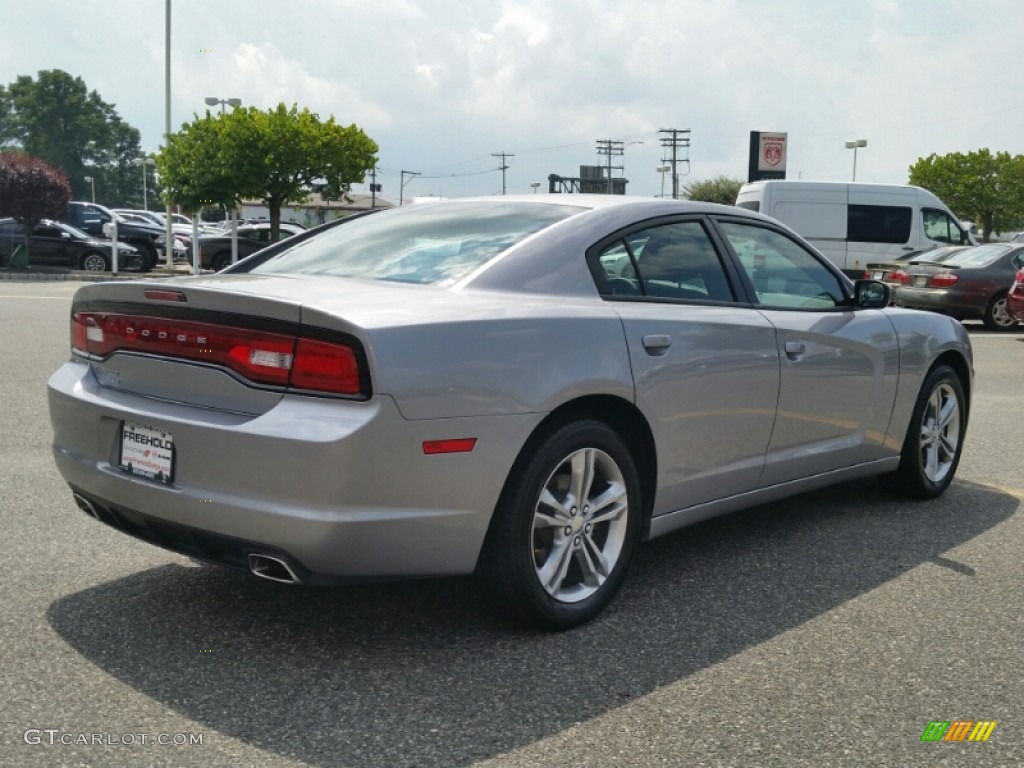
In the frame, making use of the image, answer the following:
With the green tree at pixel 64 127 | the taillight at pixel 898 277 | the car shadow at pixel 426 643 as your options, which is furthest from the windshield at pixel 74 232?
the green tree at pixel 64 127

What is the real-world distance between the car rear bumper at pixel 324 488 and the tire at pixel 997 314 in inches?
619

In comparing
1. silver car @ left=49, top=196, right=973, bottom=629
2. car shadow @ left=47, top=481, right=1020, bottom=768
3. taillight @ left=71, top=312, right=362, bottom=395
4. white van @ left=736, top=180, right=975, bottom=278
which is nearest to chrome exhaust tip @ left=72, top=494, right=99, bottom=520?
silver car @ left=49, top=196, right=973, bottom=629

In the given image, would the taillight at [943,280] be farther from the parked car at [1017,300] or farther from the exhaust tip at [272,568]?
the exhaust tip at [272,568]

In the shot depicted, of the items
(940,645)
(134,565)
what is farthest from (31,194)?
(940,645)

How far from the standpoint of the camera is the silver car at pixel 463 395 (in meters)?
3.22

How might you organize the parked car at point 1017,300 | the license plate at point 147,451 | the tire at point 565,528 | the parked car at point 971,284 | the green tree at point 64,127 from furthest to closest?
the green tree at point 64,127 < the parked car at point 971,284 < the parked car at point 1017,300 < the tire at point 565,528 < the license plate at point 147,451

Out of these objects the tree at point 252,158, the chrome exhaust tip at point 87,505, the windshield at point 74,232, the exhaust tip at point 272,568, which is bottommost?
the exhaust tip at point 272,568

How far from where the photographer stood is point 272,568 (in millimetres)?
3291

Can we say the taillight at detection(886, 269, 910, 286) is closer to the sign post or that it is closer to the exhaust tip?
the exhaust tip

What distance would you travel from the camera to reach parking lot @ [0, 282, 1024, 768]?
9.62ft

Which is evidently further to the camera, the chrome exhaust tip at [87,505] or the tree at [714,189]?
the tree at [714,189]

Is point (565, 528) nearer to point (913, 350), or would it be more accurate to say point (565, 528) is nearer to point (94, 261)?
point (913, 350)

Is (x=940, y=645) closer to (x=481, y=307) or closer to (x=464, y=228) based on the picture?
(x=481, y=307)

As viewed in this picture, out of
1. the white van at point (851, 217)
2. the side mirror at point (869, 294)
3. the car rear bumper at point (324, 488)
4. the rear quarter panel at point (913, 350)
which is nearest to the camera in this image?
the car rear bumper at point (324, 488)
